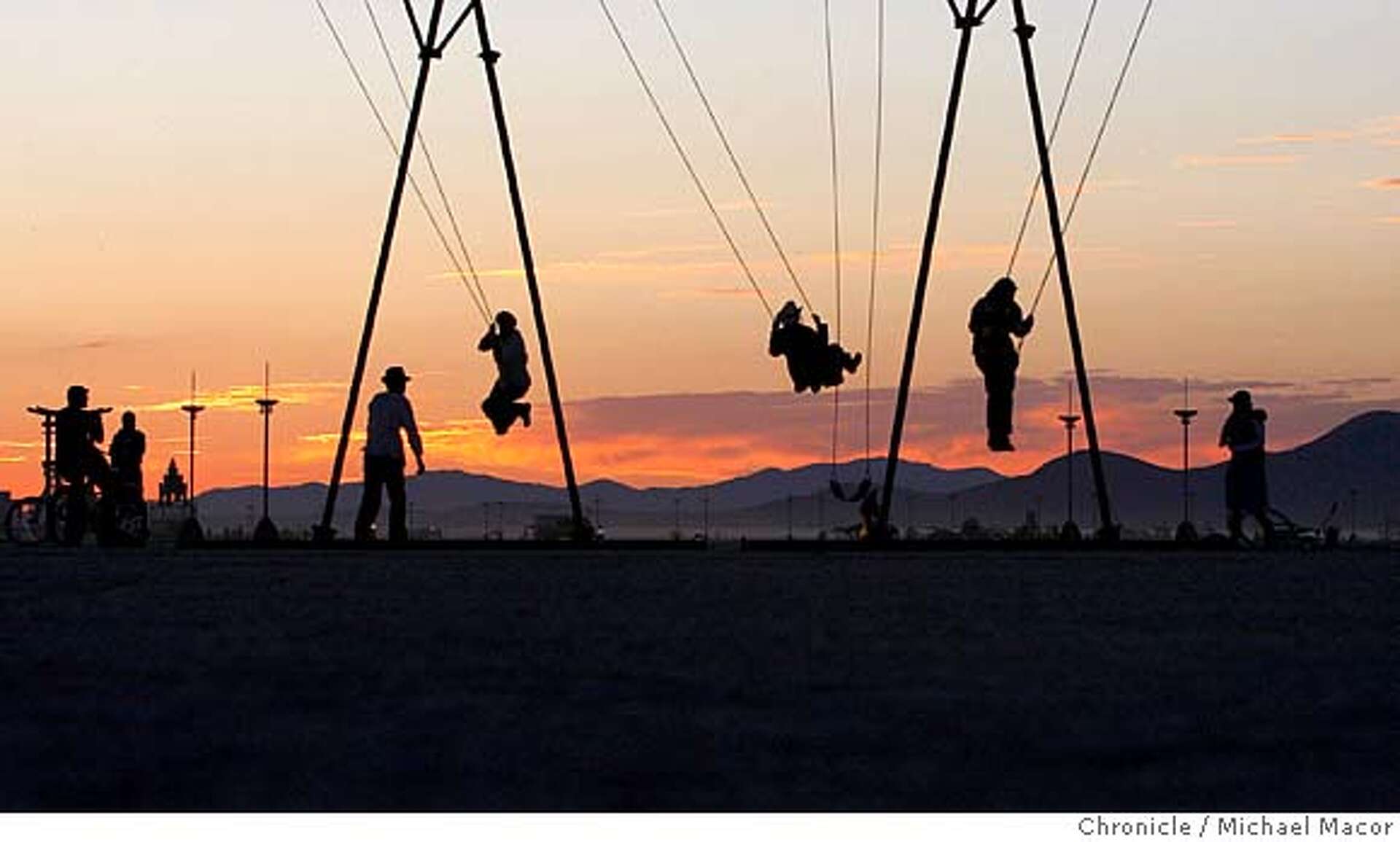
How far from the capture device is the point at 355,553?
29.4 meters

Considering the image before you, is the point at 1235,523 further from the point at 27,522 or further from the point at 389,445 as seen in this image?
the point at 27,522

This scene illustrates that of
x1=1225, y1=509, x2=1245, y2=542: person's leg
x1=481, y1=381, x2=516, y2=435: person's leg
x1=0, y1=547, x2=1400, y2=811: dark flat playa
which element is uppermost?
x1=481, y1=381, x2=516, y2=435: person's leg

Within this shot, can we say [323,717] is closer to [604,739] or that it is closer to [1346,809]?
[604,739]

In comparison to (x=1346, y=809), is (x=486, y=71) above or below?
above

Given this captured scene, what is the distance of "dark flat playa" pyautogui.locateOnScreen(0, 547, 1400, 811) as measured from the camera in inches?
287

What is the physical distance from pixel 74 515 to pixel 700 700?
25052 mm

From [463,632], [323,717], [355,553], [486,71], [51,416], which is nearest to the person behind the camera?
[323,717]

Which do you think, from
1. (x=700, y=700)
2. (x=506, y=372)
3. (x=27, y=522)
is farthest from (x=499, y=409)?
(x=700, y=700)

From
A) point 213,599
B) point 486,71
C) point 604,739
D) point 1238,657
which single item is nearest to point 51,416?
point 486,71

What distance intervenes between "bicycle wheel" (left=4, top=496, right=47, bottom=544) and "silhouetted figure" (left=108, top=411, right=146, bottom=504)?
2.97ft

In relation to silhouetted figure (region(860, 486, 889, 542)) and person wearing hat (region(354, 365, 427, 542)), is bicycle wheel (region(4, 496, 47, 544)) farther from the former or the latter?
silhouetted figure (region(860, 486, 889, 542))

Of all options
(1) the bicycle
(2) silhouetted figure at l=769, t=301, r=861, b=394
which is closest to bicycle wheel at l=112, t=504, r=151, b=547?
(1) the bicycle

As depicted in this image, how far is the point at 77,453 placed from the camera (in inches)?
1336

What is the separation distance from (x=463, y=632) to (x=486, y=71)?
18.8m
